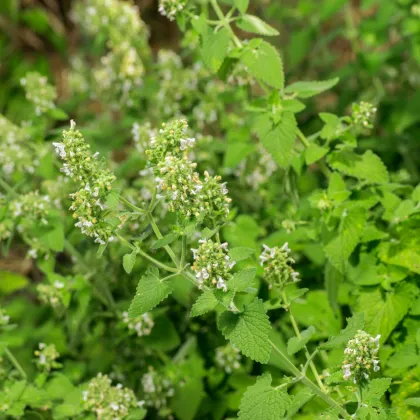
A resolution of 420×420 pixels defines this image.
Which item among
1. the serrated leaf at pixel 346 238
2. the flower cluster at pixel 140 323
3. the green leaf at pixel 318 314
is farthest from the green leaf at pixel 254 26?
the flower cluster at pixel 140 323

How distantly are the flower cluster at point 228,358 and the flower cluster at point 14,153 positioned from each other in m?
1.12

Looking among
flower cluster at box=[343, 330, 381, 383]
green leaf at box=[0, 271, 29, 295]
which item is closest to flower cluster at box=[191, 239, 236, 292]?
flower cluster at box=[343, 330, 381, 383]

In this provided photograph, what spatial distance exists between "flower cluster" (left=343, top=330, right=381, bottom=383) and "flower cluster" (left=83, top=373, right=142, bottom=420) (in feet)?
2.69

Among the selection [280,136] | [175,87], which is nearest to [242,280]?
[280,136]

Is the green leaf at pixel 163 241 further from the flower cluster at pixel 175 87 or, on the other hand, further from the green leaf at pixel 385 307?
the flower cluster at pixel 175 87

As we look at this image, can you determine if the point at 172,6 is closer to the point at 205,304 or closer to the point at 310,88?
the point at 310,88

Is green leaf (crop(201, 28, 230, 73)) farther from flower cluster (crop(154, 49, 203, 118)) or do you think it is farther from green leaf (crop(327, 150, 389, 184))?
flower cluster (crop(154, 49, 203, 118))

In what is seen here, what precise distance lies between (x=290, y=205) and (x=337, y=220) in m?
0.43

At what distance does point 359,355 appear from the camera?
1727 mm

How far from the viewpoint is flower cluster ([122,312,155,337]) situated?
2590mm

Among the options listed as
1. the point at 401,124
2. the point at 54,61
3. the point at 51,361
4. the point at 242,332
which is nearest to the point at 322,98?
the point at 401,124

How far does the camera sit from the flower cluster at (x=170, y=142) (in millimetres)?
1761

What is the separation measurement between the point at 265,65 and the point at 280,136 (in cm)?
25

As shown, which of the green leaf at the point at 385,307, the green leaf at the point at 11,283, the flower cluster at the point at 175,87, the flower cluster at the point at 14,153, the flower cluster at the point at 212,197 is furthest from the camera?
the green leaf at the point at 11,283
